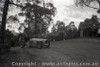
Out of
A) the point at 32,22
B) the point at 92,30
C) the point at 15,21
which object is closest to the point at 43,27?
the point at 32,22

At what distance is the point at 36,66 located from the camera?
7043 millimetres

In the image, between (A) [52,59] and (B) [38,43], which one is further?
(B) [38,43]

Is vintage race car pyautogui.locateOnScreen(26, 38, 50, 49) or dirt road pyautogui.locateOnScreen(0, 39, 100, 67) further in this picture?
vintage race car pyautogui.locateOnScreen(26, 38, 50, 49)

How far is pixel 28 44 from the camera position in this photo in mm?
20562

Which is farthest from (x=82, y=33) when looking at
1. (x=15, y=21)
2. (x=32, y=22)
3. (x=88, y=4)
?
(x=15, y=21)

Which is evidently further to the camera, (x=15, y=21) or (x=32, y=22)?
(x=32, y=22)

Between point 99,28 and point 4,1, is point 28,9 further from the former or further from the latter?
point 99,28

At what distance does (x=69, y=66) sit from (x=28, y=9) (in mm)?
10743

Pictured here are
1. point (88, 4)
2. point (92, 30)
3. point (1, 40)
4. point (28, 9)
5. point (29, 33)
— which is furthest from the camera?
point (29, 33)

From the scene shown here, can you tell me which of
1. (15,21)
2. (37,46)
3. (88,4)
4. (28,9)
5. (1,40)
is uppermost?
(88,4)

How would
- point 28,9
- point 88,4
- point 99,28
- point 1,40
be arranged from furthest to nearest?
point 99,28, point 88,4, point 28,9, point 1,40

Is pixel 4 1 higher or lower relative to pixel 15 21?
higher

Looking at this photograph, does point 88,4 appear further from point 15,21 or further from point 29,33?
point 29,33

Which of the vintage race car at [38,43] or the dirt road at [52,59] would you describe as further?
the vintage race car at [38,43]
